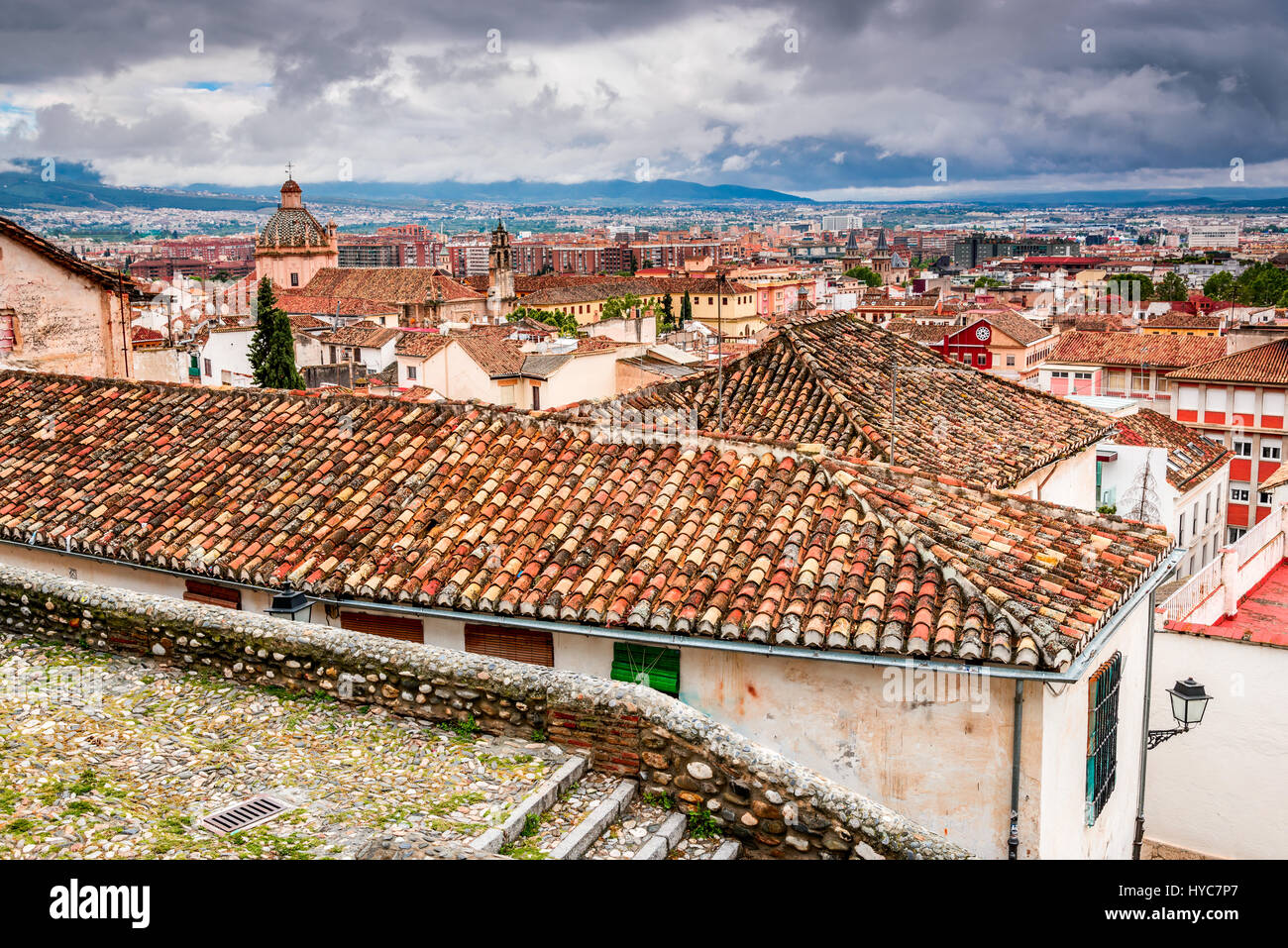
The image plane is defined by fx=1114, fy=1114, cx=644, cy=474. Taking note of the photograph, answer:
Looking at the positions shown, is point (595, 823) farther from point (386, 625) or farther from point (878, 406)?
point (878, 406)

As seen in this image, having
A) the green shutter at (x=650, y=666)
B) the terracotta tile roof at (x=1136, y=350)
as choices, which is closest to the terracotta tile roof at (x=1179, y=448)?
the terracotta tile roof at (x=1136, y=350)

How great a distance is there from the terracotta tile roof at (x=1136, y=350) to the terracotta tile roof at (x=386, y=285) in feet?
170

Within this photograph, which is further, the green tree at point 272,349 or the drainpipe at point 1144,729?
the green tree at point 272,349

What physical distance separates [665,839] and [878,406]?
857 centimetres

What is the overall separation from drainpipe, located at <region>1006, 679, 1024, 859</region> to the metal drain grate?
4.61m

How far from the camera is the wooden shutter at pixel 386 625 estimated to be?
933 centimetres

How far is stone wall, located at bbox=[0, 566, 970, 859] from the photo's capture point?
5777 mm

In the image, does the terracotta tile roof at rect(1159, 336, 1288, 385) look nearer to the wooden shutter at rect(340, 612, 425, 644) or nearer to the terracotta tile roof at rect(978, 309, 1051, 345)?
the terracotta tile roof at rect(978, 309, 1051, 345)

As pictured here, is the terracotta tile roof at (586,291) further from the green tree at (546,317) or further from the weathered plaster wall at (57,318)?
the weathered plaster wall at (57,318)

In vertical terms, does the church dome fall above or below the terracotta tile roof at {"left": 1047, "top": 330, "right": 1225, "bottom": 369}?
above

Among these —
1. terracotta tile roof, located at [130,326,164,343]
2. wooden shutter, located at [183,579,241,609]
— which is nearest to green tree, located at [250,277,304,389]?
terracotta tile roof, located at [130,326,164,343]

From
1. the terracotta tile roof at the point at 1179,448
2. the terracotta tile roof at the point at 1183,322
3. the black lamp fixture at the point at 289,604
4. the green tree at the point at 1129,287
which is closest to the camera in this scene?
the black lamp fixture at the point at 289,604
